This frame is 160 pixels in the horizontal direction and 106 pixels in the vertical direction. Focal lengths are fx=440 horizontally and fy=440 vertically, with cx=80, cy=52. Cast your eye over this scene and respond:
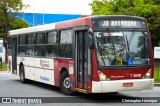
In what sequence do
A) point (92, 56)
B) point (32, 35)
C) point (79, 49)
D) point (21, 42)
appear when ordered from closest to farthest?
point (92, 56)
point (79, 49)
point (32, 35)
point (21, 42)

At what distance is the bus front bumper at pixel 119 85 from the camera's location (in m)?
14.1

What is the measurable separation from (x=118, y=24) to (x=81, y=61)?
1.85m

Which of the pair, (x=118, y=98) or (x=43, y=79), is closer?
(x=118, y=98)

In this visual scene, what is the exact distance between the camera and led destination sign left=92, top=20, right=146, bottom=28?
14.8 metres

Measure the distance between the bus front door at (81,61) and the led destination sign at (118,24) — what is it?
72cm

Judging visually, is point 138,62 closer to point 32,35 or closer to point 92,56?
point 92,56

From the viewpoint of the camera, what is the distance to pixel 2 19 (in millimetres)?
50688

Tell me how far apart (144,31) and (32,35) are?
7.72 metres

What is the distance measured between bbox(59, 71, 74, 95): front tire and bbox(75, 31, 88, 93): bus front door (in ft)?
3.36

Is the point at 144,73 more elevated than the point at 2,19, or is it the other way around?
the point at 2,19

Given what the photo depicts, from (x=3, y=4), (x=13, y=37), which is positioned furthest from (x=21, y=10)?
(x=13, y=37)

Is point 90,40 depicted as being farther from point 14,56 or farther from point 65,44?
point 14,56

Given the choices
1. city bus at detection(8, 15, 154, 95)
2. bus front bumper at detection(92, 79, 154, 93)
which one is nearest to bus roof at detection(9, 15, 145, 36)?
city bus at detection(8, 15, 154, 95)

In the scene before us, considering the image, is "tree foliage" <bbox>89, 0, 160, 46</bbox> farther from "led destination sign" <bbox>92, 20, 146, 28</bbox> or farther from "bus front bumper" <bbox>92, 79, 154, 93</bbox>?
"bus front bumper" <bbox>92, 79, 154, 93</bbox>
